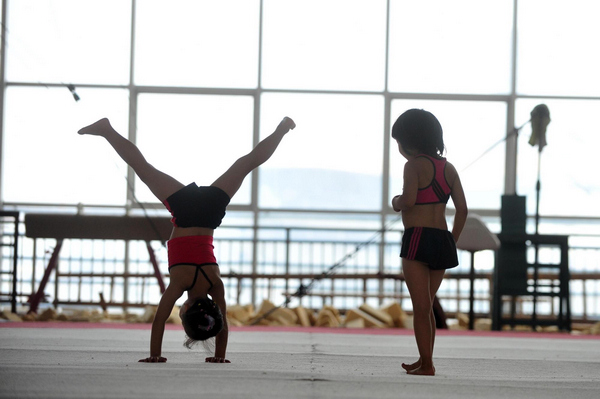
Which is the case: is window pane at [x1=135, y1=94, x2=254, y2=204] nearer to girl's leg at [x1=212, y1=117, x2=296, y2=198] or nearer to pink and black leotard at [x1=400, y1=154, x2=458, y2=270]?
girl's leg at [x1=212, y1=117, x2=296, y2=198]

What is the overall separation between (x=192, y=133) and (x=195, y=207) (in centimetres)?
559

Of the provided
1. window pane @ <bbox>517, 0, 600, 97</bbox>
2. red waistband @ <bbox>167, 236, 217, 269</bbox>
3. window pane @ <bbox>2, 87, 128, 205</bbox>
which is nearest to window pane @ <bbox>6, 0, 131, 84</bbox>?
window pane @ <bbox>2, 87, 128, 205</bbox>

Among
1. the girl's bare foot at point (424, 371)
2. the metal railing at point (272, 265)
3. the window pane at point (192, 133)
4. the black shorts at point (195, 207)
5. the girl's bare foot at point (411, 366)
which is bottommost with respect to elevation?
the metal railing at point (272, 265)

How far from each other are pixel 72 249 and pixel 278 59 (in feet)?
8.91

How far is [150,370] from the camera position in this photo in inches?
72.6

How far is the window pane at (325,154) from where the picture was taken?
25.1 feet

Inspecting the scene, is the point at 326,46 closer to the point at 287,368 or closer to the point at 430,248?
the point at 430,248

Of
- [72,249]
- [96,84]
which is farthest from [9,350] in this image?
[96,84]

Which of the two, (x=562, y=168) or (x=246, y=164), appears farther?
(x=562, y=168)

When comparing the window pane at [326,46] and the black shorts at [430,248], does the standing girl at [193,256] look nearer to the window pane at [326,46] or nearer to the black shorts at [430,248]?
the black shorts at [430,248]

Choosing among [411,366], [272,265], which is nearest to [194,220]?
[411,366]

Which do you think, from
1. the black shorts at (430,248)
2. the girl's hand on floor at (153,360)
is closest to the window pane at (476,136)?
the black shorts at (430,248)

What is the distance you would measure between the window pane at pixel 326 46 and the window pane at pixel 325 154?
0.58 ft

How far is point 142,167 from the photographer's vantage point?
2266 mm
